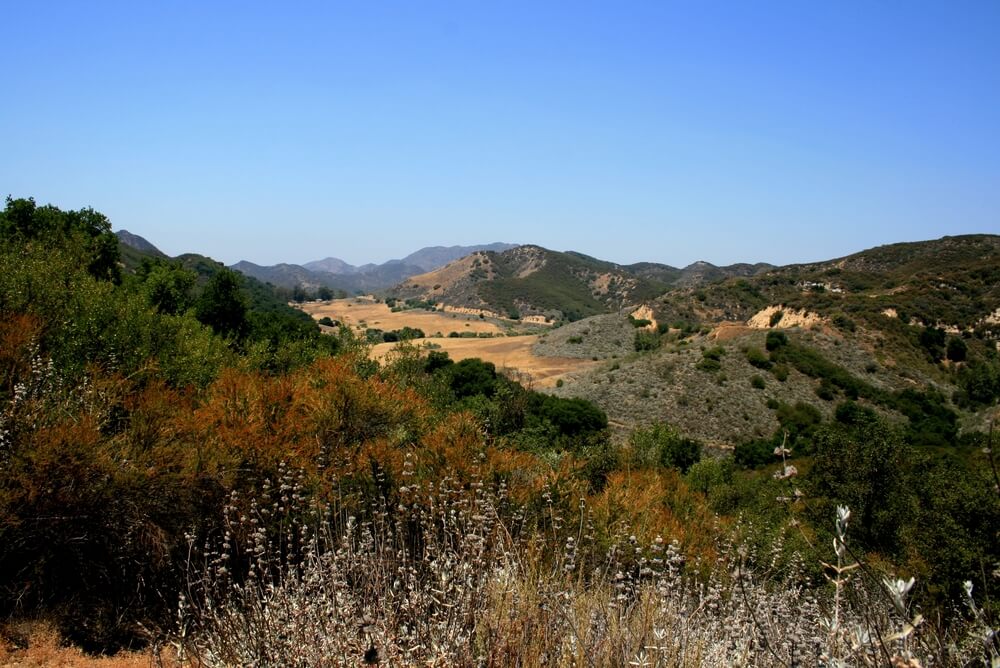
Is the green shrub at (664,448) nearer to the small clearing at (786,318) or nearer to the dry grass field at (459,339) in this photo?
the dry grass field at (459,339)

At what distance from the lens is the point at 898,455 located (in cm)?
1936

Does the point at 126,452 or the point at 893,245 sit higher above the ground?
the point at 893,245

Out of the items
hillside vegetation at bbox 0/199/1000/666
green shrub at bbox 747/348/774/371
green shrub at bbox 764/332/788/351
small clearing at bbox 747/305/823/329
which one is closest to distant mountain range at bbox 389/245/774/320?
small clearing at bbox 747/305/823/329

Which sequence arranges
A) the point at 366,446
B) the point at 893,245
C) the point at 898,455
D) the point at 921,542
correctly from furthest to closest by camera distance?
1. the point at 893,245
2. the point at 898,455
3. the point at 921,542
4. the point at 366,446

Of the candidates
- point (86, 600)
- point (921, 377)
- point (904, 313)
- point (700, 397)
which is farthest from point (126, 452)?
point (904, 313)

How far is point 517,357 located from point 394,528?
207 ft

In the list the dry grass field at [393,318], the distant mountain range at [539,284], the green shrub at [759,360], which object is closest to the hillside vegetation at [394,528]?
the green shrub at [759,360]

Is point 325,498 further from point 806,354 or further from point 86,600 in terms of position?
point 806,354

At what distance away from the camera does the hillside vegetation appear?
361 cm

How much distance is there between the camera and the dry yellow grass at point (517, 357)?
60719 millimetres

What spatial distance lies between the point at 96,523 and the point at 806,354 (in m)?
48.4

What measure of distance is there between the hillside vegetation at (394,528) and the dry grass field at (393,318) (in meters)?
78.6

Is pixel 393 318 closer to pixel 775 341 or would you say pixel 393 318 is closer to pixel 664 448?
pixel 775 341

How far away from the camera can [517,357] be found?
234 ft
